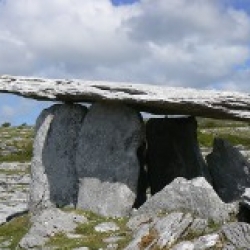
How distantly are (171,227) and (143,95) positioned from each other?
488 cm

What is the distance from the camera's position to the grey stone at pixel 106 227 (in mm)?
19547

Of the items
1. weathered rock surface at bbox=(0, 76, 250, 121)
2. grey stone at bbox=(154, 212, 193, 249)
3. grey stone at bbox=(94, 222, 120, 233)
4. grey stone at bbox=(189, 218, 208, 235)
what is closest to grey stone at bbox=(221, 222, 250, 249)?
grey stone at bbox=(189, 218, 208, 235)

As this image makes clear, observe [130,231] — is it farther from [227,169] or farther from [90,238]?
[227,169]

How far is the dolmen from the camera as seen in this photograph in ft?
67.0

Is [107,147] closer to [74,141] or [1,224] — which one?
[74,141]

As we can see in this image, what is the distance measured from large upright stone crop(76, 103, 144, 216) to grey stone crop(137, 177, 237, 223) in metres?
1.79

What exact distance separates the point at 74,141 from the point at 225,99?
6203 millimetres

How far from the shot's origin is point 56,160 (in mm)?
23906

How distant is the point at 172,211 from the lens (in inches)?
774

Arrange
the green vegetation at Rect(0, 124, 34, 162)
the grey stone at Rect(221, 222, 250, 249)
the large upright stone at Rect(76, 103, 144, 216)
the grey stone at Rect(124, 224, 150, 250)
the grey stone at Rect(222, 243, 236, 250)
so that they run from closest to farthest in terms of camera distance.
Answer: the grey stone at Rect(222, 243, 236, 250), the grey stone at Rect(221, 222, 250, 249), the grey stone at Rect(124, 224, 150, 250), the large upright stone at Rect(76, 103, 144, 216), the green vegetation at Rect(0, 124, 34, 162)

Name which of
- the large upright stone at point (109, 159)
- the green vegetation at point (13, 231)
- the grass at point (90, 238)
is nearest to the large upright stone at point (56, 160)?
the large upright stone at point (109, 159)

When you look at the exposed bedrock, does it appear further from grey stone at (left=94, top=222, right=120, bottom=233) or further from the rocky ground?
grey stone at (left=94, top=222, right=120, bottom=233)

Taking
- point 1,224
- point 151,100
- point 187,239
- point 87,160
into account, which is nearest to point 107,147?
point 87,160

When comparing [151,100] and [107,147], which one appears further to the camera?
[107,147]
